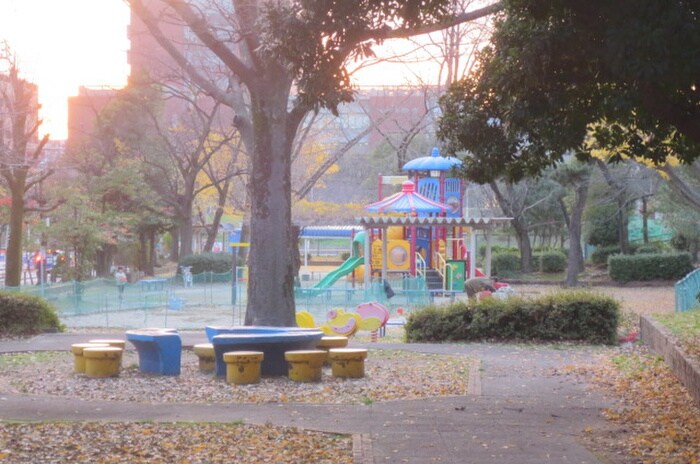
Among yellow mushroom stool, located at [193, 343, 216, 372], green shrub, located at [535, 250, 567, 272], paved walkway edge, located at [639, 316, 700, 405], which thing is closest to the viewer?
paved walkway edge, located at [639, 316, 700, 405]

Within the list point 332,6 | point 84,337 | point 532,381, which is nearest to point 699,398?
point 532,381

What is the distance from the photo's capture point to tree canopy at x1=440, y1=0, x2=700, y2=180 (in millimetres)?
8547

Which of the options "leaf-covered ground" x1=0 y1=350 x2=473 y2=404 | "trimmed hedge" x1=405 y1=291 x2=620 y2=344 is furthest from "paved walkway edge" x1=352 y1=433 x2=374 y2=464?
"trimmed hedge" x1=405 y1=291 x2=620 y2=344

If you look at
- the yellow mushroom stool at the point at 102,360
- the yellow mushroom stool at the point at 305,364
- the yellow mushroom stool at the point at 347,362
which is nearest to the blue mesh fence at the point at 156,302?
the yellow mushroom stool at the point at 102,360

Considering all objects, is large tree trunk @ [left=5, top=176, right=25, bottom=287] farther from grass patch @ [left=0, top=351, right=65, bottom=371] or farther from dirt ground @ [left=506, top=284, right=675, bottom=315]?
dirt ground @ [left=506, top=284, right=675, bottom=315]

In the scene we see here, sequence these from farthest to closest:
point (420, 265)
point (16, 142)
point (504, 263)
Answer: point (504, 263) → point (420, 265) → point (16, 142)

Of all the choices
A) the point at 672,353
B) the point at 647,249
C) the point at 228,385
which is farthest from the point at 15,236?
the point at 647,249

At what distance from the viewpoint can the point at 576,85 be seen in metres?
10.9

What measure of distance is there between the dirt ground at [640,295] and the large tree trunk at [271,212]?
12.9 metres

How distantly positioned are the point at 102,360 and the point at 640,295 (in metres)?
28.5

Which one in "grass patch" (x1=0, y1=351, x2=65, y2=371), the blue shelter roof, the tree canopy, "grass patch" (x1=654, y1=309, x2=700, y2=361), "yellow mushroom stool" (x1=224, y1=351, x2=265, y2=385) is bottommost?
"grass patch" (x1=0, y1=351, x2=65, y2=371)

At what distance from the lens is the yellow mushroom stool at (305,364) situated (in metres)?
13.5

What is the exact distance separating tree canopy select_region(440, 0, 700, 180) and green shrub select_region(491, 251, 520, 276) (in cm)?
3783

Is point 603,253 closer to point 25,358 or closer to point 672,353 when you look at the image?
point 672,353
